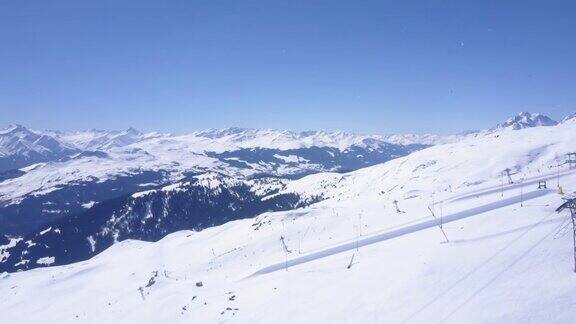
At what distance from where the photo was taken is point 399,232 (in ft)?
148

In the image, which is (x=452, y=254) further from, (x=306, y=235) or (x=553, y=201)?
(x=306, y=235)

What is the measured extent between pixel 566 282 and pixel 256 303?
19460mm

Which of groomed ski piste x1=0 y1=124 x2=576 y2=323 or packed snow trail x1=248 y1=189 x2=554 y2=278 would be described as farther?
packed snow trail x1=248 y1=189 x2=554 y2=278

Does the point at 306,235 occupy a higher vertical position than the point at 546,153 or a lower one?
lower

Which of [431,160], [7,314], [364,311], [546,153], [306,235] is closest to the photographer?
[364,311]

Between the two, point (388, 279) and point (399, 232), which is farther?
point (399, 232)

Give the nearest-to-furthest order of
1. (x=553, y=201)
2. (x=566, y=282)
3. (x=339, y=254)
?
(x=566, y=282) → (x=553, y=201) → (x=339, y=254)

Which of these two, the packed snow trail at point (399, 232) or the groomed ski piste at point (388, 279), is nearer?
the groomed ski piste at point (388, 279)

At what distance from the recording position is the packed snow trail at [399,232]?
44750 mm

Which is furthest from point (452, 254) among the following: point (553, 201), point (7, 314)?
point (7, 314)

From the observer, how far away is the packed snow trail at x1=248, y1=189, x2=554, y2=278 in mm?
44750

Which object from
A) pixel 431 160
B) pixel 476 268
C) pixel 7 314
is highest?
pixel 431 160

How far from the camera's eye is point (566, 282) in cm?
2052

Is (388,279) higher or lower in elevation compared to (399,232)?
lower
